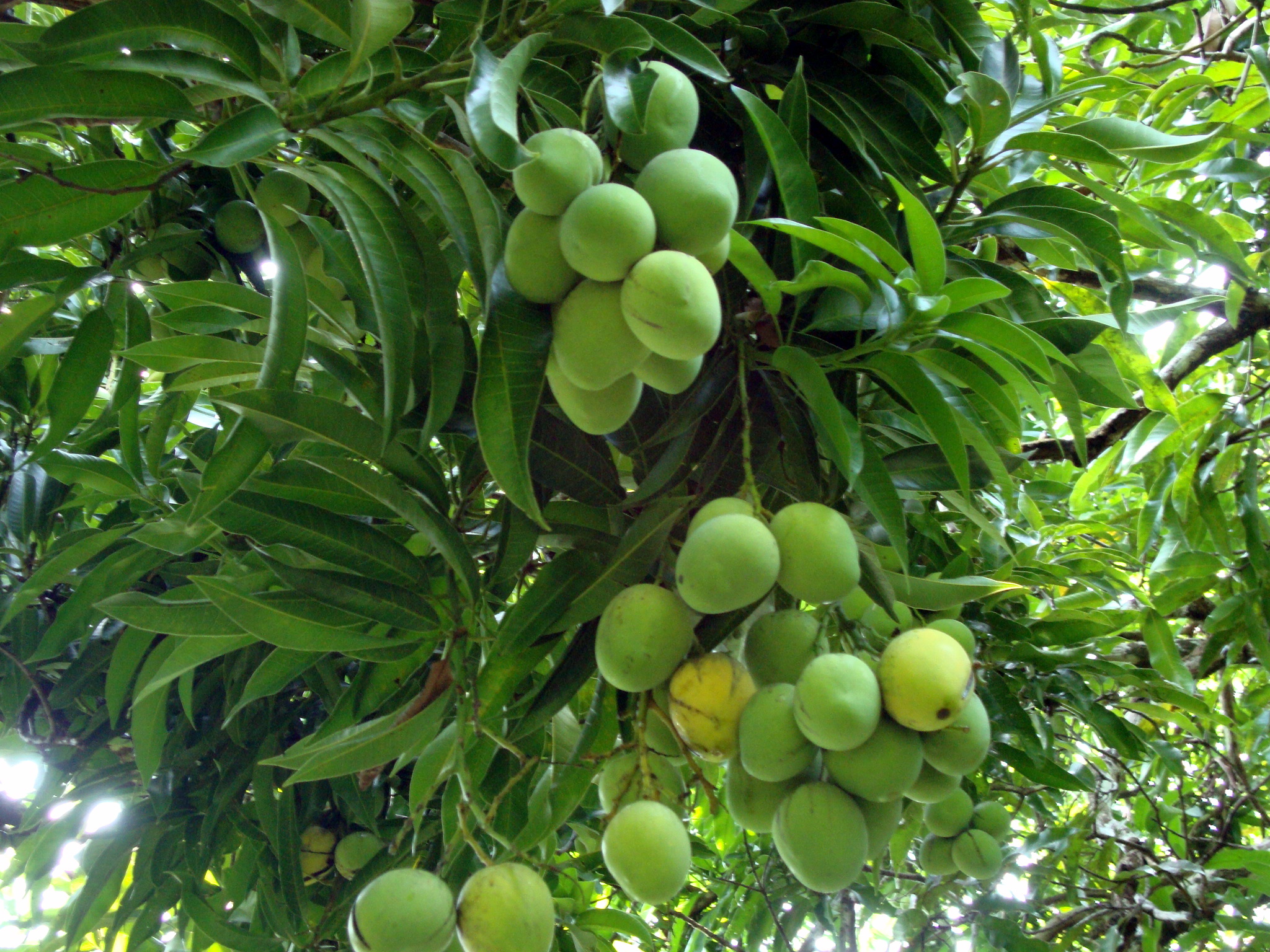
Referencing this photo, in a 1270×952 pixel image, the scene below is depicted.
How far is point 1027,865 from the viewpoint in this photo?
7.92 feet

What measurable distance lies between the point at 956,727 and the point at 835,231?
1.66 ft

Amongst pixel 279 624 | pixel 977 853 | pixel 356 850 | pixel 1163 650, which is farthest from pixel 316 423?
pixel 1163 650

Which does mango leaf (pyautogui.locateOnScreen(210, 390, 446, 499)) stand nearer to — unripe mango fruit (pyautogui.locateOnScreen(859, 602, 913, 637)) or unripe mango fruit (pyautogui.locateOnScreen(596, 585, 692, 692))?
unripe mango fruit (pyautogui.locateOnScreen(596, 585, 692, 692))

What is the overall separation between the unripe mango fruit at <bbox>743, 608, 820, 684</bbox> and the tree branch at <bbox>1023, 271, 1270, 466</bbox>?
1294 millimetres

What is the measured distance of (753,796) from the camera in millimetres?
969

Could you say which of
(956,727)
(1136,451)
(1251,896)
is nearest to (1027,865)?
(1251,896)

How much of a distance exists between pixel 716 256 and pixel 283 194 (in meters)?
0.67

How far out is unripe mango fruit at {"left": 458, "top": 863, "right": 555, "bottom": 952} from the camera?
841 millimetres

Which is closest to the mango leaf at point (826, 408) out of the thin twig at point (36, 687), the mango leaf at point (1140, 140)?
the mango leaf at point (1140, 140)

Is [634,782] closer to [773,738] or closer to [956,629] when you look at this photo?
[773,738]

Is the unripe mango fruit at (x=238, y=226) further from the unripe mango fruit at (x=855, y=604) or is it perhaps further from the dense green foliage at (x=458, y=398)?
the unripe mango fruit at (x=855, y=604)

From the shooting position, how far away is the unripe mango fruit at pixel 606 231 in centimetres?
70

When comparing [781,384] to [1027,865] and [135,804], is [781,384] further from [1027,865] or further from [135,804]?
[1027,865]

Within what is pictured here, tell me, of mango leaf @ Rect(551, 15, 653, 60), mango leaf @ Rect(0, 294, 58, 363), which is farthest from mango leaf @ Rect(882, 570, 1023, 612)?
mango leaf @ Rect(0, 294, 58, 363)
